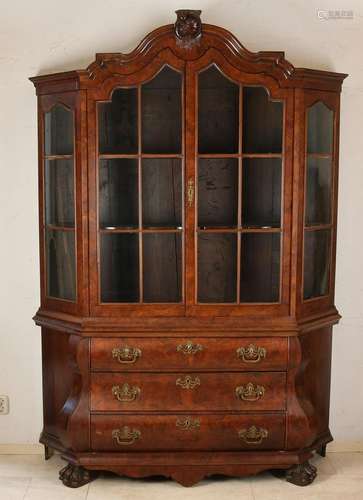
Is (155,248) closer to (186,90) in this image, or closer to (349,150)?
(186,90)

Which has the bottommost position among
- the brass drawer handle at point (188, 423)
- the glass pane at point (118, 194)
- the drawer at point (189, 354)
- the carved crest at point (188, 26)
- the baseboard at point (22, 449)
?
the baseboard at point (22, 449)

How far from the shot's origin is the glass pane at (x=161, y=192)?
10.5 ft

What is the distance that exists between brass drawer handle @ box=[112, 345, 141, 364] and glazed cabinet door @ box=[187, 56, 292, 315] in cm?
31

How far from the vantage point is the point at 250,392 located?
3.22 m

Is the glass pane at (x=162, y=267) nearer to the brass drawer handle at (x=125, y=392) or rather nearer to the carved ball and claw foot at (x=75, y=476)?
the brass drawer handle at (x=125, y=392)

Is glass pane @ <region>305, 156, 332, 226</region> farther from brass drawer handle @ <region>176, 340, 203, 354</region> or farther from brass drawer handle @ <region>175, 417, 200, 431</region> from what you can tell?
brass drawer handle @ <region>175, 417, 200, 431</region>

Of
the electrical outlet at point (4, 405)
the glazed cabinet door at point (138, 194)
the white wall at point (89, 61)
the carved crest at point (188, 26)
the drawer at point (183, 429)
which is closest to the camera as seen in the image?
the carved crest at point (188, 26)

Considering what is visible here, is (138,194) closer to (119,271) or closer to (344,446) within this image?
(119,271)

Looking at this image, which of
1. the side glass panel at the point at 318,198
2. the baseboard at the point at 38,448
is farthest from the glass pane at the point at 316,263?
the baseboard at the point at 38,448

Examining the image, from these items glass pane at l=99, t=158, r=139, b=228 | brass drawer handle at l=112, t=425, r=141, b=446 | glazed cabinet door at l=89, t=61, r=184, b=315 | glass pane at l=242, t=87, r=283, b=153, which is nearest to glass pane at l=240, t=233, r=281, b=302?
glazed cabinet door at l=89, t=61, r=184, b=315

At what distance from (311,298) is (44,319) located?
1213 millimetres

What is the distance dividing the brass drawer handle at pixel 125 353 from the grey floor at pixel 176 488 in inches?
22.5

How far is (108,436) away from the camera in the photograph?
323 centimetres

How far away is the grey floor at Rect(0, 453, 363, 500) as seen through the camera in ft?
10.4
